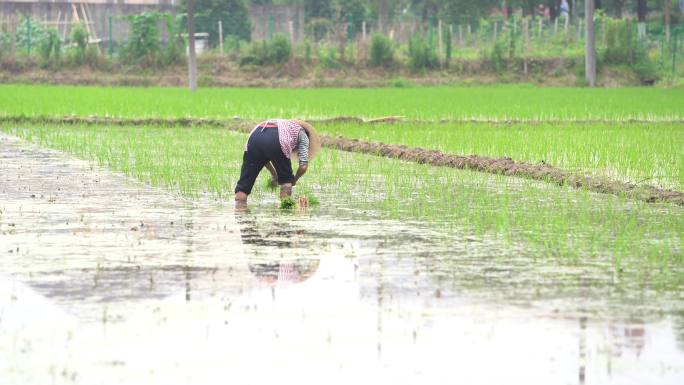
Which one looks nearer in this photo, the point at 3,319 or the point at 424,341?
the point at 424,341

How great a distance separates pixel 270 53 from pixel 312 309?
34688 millimetres

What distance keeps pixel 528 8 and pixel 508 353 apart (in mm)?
50666

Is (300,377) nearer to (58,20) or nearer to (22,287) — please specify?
(22,287)

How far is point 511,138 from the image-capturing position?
17406 millimetres

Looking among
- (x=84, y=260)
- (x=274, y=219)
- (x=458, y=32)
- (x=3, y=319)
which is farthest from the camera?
(x=458, y=32)

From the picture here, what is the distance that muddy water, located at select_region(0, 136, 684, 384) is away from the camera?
17.0ft

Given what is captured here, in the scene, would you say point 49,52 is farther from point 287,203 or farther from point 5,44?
point 287,203

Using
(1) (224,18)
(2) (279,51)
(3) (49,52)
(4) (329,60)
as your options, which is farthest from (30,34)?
(4) (329,60)

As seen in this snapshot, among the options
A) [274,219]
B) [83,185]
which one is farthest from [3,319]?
[83,185]

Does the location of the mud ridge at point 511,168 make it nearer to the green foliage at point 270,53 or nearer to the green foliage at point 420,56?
the green foliage at point 270,53

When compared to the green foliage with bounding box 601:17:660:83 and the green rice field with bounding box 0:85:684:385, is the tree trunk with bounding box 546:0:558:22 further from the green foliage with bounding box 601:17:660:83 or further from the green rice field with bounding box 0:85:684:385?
the green rice field with bounding box 0:85:684:385

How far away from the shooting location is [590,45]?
3722 centimetres

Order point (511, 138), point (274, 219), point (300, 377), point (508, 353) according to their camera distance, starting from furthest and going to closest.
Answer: point (511, 138), point (274, 219), point (508, 353), point (300, 377)

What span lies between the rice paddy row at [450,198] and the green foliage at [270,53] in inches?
929
